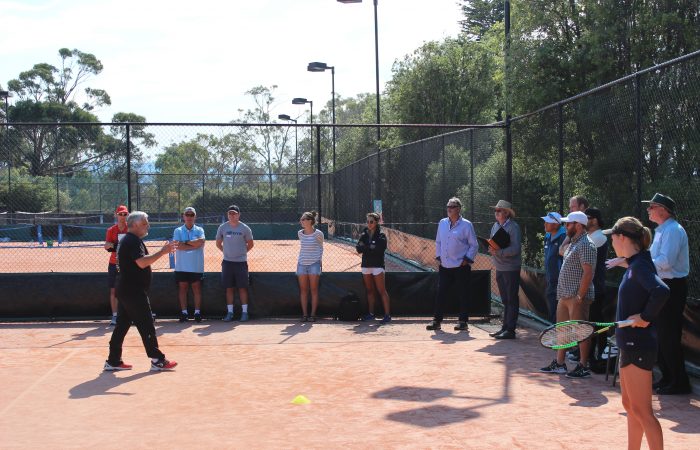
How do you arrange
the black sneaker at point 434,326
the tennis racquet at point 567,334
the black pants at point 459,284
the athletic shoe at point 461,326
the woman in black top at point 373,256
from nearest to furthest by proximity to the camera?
the tennis racquet at point 567,334, the black pants at point 459,284, the athletic shoe at point 461,326, the black sneaker at point 434,326, the woman in black top at point 373,256

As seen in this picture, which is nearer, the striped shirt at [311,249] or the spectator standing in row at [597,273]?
the spectator standing in row at [597,273]

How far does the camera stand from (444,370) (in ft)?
28.0

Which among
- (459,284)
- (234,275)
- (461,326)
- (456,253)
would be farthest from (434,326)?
(234,275)

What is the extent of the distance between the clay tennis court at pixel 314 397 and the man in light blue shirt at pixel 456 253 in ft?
2.23

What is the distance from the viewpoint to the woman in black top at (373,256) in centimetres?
1177

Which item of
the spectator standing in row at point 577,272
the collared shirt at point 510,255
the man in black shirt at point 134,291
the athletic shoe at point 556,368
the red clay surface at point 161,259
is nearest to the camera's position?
the spectator standing in row at point 577,272

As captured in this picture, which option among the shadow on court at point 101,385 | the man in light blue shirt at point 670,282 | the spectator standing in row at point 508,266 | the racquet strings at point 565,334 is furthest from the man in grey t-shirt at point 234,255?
the racquet strings at point 565,334

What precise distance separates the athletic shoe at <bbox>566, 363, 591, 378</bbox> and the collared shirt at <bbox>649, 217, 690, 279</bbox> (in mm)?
1488

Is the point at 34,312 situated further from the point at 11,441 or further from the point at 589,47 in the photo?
the point at 589,47

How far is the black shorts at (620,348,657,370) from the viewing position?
489 cm

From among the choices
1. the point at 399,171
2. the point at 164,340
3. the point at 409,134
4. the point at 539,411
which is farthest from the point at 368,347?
the point at 409,134

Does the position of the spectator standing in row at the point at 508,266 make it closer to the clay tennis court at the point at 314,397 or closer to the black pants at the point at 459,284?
the clay tennis court at the point at 314,397

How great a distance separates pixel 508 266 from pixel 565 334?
4720 millimetres

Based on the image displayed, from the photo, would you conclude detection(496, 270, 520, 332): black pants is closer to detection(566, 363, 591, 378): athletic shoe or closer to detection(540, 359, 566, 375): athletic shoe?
detection(540, 359, 566, 375): athletic shoe
